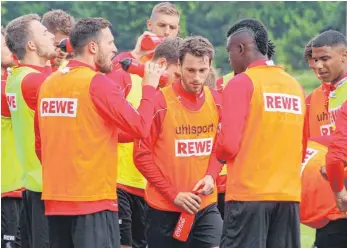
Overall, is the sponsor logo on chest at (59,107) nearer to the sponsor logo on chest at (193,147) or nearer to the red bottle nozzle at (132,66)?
the red bottle nozzle at (132,66)

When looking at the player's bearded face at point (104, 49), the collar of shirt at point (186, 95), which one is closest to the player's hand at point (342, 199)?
the collar of shirt at point (186, 95)

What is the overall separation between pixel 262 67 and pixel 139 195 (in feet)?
8.66

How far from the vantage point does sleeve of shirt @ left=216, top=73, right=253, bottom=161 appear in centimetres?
702

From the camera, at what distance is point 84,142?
23.7ft

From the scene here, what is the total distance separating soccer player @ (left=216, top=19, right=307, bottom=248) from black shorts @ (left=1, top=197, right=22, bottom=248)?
2734 mm

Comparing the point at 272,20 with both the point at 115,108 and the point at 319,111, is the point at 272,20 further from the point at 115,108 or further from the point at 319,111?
the point at 115,108

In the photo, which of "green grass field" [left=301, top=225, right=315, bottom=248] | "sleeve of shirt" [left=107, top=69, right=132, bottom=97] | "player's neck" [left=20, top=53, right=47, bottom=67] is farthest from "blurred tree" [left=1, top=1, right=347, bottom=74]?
"player's neck" [left=20, top=53, right=47, bottom=67]

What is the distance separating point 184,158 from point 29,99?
1.33 meters

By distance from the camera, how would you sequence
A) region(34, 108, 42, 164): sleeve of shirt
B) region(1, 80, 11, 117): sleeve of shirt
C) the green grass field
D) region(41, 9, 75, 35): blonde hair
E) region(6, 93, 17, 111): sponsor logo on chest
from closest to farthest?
region(34, 108, 42, 164): sleeve of shirt < region(6, 93, 17, 111): sponsor logo on chest < region(1, 80, 11, 117): sleeve of shirt < region(41, 9, 75, 35): blonde hair < the green grass field

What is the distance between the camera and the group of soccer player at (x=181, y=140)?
23.3ft

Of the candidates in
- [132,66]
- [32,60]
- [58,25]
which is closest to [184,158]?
[132,66]

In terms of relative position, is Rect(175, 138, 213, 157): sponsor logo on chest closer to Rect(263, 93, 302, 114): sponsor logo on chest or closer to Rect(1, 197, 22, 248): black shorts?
Rect(263, 93, 302, 114): sponsor logo on chest

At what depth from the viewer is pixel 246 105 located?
7.05 m

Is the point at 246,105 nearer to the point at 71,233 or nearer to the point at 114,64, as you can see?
the point at 71,233
